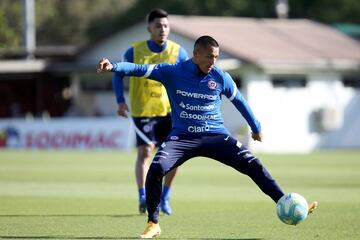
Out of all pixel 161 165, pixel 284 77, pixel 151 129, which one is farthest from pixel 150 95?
pixel 284 77

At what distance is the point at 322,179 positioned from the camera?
19.9 metres

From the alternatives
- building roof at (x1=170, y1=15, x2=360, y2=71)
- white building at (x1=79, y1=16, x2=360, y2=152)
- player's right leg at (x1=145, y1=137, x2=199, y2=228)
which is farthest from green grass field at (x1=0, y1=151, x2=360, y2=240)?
building roof at (x1=170, y1=15, x2=360, y2=71)

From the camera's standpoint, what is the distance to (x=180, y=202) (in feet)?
49.0

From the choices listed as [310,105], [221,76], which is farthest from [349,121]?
[221,76]

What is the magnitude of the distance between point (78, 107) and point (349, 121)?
12095 millimetres

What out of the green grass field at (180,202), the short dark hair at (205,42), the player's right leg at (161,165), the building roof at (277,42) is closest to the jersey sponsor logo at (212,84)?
the short dark hair at (205,42)

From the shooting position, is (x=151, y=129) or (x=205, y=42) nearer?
(x=205, y=42)

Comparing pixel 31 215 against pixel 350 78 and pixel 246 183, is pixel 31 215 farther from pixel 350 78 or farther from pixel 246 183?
pixel 350 78

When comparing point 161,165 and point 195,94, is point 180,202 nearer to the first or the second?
point 195,94

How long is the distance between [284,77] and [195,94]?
101 feet

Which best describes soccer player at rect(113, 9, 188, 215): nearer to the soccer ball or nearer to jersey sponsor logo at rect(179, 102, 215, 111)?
jersey sponsor logo at rect(179, 102, 215, 111)

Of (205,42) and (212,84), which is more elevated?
(205,42)

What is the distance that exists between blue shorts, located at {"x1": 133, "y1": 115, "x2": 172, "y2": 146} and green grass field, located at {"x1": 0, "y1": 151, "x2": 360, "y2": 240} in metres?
1.00

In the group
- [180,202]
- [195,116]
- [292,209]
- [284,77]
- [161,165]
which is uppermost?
[195,116]
